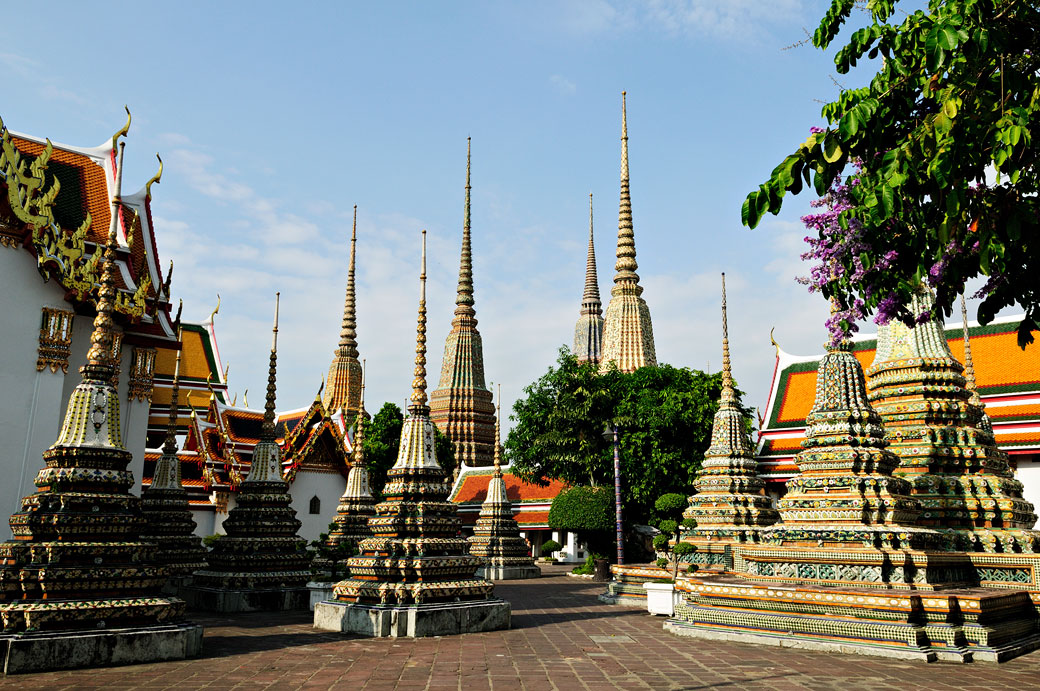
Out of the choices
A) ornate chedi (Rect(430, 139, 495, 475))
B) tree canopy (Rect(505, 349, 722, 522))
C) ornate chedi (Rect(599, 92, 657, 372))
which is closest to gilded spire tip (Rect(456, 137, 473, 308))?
ornate chedi (Rect(430, 139, 495, 475))

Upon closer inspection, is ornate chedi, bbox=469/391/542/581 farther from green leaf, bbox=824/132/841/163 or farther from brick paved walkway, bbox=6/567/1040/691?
green leaf, bbox=824/132/841/163

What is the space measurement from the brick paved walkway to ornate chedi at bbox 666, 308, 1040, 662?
382 millimetres

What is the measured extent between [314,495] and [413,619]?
2223 cm

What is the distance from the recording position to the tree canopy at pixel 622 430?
31969mm

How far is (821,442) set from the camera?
468 inches

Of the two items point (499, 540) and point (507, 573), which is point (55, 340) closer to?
point (507, 573)

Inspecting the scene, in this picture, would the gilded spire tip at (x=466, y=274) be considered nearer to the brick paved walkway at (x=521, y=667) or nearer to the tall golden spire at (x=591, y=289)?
the tall golden spire at (x=591, y=289)

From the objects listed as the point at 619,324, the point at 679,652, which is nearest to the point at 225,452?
the point at 679,652

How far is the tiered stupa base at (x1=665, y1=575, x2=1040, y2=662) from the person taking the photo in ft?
29.8

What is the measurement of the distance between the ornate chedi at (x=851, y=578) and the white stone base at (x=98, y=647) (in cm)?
713

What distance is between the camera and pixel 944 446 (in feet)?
43.2

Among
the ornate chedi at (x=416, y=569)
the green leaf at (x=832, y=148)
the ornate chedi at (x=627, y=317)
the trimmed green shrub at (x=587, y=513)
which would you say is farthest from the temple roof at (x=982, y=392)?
the ornate chedi at (x=627, y=317)

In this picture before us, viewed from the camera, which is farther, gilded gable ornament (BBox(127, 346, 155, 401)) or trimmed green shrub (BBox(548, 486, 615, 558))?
trimmed green shrub (BBox(548, 486, 615, 558))

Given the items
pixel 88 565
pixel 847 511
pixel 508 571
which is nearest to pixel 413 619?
pixel 88 565
